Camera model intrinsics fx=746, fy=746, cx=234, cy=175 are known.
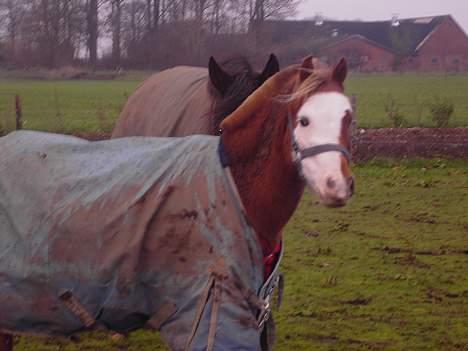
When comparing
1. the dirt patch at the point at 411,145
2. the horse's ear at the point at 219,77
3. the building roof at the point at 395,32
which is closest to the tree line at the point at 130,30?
the horse's ear at the point at 219,77

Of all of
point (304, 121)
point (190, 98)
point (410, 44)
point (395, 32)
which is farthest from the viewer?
point (410, 44)

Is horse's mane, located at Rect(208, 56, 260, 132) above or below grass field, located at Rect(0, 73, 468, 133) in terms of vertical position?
above

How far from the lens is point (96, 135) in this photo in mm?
12016

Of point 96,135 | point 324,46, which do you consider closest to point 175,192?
point 324,46

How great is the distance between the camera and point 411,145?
11.2m

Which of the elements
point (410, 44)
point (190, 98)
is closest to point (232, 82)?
point (190, 98)

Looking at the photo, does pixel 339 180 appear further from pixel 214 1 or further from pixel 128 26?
pixel 128 26

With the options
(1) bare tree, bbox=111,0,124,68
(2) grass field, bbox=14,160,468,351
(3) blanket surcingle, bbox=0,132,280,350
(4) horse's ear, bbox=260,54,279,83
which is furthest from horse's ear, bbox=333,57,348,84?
(1) bare tree, bbox=111,0,124,68

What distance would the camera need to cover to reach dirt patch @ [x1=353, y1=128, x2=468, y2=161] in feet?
36.5

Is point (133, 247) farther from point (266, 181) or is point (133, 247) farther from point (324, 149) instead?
point (324, 149)

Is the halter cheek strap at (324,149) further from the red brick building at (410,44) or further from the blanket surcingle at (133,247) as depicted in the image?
the red brick building at (410,44)

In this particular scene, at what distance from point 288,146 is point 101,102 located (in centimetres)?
2115

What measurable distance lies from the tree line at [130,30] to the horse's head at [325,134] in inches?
98.6

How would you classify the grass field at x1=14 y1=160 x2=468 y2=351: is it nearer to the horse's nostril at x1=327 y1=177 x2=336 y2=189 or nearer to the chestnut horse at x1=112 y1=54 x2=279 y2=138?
the chestnut horse at x1=112 y1=54 x2=279 y2=138
